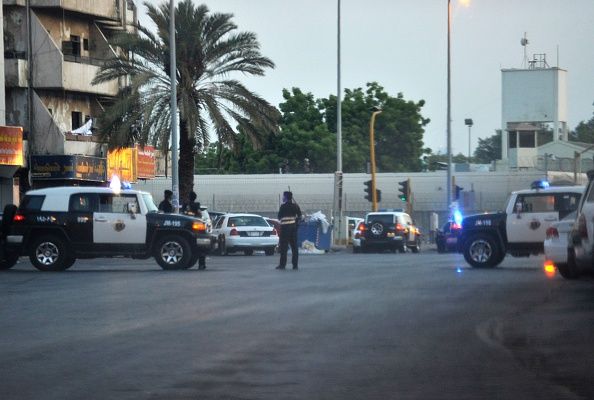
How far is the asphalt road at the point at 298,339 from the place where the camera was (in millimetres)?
9555

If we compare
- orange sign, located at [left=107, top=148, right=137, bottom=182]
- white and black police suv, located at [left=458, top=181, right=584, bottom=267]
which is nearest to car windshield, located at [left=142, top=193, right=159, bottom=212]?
white and black police suv, located at [left=458, top=181, right=584, bottom=267]

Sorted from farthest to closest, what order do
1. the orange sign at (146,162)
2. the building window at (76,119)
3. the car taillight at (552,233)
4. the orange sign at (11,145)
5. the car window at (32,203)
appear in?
the orange sign at (146,162)
the building window at (76,119)
the orange sign at (11,145)
the car window at (32,203)
the car taillight at (552,233)

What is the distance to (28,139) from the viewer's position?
50.4 m

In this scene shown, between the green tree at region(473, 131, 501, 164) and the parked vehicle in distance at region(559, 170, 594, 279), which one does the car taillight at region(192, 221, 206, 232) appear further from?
the green tree at region(473, 131, 501, 164)

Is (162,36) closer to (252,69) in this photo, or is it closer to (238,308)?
(252,69)

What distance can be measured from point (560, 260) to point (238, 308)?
7.69 meters

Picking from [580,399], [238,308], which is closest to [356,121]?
[238,308]

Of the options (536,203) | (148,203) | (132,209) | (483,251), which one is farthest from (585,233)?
(148,203)

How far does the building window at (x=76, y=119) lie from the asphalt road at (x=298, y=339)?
105ft

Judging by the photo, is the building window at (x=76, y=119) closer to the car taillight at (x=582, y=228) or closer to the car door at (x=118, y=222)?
the car door at (x=118, y=222)

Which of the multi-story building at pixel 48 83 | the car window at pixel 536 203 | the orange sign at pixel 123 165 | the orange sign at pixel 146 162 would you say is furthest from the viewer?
the orange sign at pixel 146 162

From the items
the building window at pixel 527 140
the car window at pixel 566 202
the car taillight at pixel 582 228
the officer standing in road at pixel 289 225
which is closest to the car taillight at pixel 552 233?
the car taillight at pixel 582 228

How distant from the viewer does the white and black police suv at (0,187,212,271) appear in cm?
2788

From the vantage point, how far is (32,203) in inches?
1112
